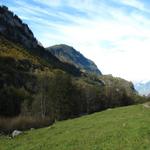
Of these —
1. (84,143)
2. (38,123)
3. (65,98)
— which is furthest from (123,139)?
(65,98)

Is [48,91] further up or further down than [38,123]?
further up

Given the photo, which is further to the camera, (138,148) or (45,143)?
(45,143)

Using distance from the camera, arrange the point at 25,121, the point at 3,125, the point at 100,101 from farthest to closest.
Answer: the point at 100,101 < the point at 25,121 < the point at 3,125

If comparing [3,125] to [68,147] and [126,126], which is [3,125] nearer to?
[126,126]

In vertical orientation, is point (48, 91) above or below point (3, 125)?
above

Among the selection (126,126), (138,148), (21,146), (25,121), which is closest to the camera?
(138,148)

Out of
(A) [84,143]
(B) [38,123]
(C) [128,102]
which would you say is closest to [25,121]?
(B) [38,123]

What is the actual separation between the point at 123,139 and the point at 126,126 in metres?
7.04

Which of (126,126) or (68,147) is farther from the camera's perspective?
(126,126)

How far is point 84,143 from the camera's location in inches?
1233

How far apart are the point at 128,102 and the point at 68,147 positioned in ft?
514

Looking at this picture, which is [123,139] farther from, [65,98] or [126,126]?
[65,98]

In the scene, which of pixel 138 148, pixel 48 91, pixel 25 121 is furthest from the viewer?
pixel 48 91

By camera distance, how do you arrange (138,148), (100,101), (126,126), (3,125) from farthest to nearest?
1. (100,101)
2. (3,125)
3. (126,126)
4. (138,148)
